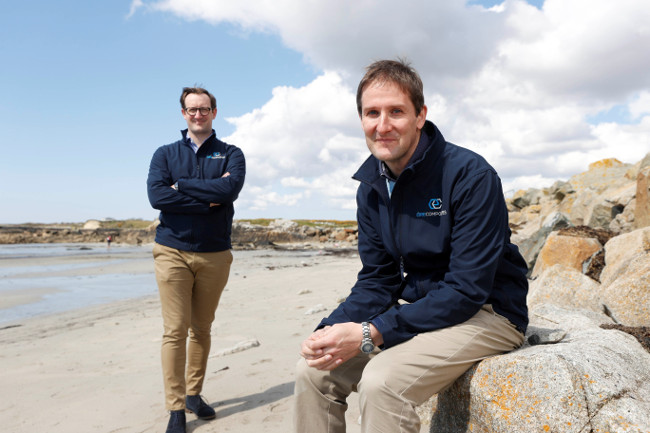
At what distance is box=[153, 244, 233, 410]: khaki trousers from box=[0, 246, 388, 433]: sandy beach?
35 centimetres

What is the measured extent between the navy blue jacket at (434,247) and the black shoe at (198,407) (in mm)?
1934

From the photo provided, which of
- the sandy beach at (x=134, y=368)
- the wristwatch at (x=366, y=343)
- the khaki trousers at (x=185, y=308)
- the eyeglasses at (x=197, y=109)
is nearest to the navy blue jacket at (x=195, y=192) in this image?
the khaki trousers at (x=185, y=308)

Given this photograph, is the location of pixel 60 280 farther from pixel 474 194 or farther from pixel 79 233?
pixel 79 233

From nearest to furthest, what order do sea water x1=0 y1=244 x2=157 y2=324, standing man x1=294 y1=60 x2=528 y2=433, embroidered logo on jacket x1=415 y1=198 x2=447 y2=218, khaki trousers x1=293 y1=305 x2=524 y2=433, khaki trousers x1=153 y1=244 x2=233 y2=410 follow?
khaki trousers x1=293 y1=305 x2=524 y2=433 < standing man x1=294 y1=60 x2=528 y2=433 < embroidered logo on jacket x1=415 y1=198 x2=447 y2=218 < khaki trousers x1=153 y1=244 x2=233 y2=410 < sea water x1=0 y1=244 x2=157 y2=324

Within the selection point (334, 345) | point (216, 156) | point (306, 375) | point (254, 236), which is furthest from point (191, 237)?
point (254, 236)

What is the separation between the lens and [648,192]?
7.61 meters

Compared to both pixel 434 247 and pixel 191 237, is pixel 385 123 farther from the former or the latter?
pixel 191 237

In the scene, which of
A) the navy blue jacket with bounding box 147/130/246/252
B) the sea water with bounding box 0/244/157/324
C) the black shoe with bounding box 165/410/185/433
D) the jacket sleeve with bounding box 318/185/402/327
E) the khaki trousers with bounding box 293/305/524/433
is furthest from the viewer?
the sea water with bounding box 0/244/157/324

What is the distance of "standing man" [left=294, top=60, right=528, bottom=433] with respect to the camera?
7.04 feet

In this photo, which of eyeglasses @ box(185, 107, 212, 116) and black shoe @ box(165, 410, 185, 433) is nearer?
black shoe @ box(165, 410, 185, 433)

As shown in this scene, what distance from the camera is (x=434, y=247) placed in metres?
2.35

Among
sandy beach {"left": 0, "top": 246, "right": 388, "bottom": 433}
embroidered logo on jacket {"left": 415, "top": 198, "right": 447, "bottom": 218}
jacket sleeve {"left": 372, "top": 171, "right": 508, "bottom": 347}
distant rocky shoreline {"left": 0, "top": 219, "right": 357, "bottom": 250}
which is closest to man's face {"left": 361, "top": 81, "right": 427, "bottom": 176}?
embroidered logo on jacket {"left": 415, "top": 198, "right": 447, "bottom": 218}

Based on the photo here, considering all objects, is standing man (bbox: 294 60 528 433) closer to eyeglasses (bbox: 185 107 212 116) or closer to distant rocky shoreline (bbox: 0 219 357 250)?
eyeglasses (bbox: 185 107 212 116)

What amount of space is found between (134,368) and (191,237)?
92.9 inches
